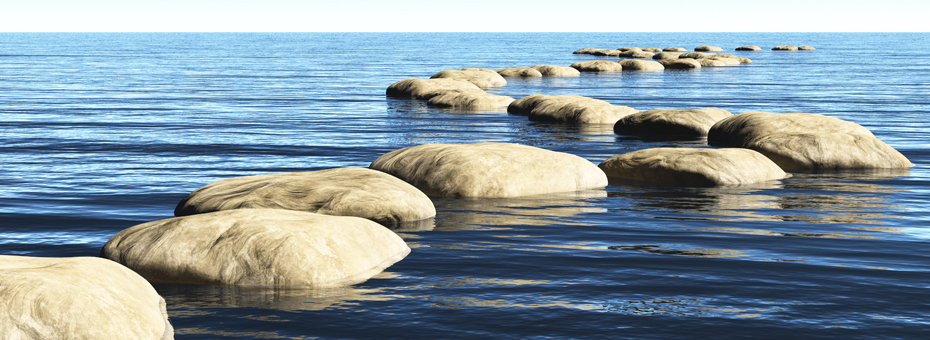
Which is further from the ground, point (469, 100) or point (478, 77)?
point (478, 77)

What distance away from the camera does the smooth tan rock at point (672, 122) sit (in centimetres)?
1897

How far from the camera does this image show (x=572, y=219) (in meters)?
9.76

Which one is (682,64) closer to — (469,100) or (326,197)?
(469,100)

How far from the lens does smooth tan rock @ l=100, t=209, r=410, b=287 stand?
265 inches

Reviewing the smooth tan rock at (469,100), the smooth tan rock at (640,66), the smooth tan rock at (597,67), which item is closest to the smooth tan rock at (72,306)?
the smooth tan rock at (469,100)

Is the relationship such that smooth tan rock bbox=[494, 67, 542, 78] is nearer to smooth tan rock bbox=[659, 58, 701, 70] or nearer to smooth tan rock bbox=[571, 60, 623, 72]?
smooth tan rock bbox=[571, 60, 623, 72]

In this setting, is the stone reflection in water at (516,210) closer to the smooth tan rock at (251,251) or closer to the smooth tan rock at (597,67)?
the smooth tan rock at (251,251)

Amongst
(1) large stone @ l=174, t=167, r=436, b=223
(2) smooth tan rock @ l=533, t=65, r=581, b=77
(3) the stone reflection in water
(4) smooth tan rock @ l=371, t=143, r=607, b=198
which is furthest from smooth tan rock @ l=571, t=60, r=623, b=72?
(1) large stone @ l=174, t=167, r=436, b=223

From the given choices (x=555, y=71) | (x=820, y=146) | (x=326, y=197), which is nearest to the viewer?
(x=326, y=197)

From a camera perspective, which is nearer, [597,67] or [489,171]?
[489,171]

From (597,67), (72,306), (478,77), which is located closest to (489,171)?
(72,306)

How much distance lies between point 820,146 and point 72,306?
11728 mm

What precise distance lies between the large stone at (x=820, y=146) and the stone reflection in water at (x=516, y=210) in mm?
3878

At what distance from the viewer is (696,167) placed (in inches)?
478
